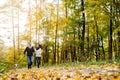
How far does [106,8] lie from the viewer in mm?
25281

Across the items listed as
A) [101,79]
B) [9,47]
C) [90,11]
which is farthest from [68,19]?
[101,79]

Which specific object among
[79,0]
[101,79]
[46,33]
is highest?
[79,0]

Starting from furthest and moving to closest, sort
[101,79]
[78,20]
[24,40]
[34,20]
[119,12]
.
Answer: [24,40] < [34,20] < [78,20] < [119,12] < [101,79]

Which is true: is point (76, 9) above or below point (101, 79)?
above

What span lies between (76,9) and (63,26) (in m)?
5.57

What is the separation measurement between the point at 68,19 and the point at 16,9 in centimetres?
1025

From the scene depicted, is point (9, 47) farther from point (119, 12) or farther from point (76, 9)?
point (119, 12)

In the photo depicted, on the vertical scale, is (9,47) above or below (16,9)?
below

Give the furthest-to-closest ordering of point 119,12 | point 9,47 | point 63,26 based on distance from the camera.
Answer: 1. point 9,47
2. point 63,26
3. point 119,12

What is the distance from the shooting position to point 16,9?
4144 centimetres

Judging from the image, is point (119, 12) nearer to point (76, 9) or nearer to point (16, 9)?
point (76, 9)

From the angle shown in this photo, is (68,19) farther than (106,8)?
Yes

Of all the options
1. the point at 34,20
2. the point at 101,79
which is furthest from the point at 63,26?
the point at 101,79

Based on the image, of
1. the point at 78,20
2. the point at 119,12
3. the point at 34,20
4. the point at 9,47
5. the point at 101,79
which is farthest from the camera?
the point at 9,47
